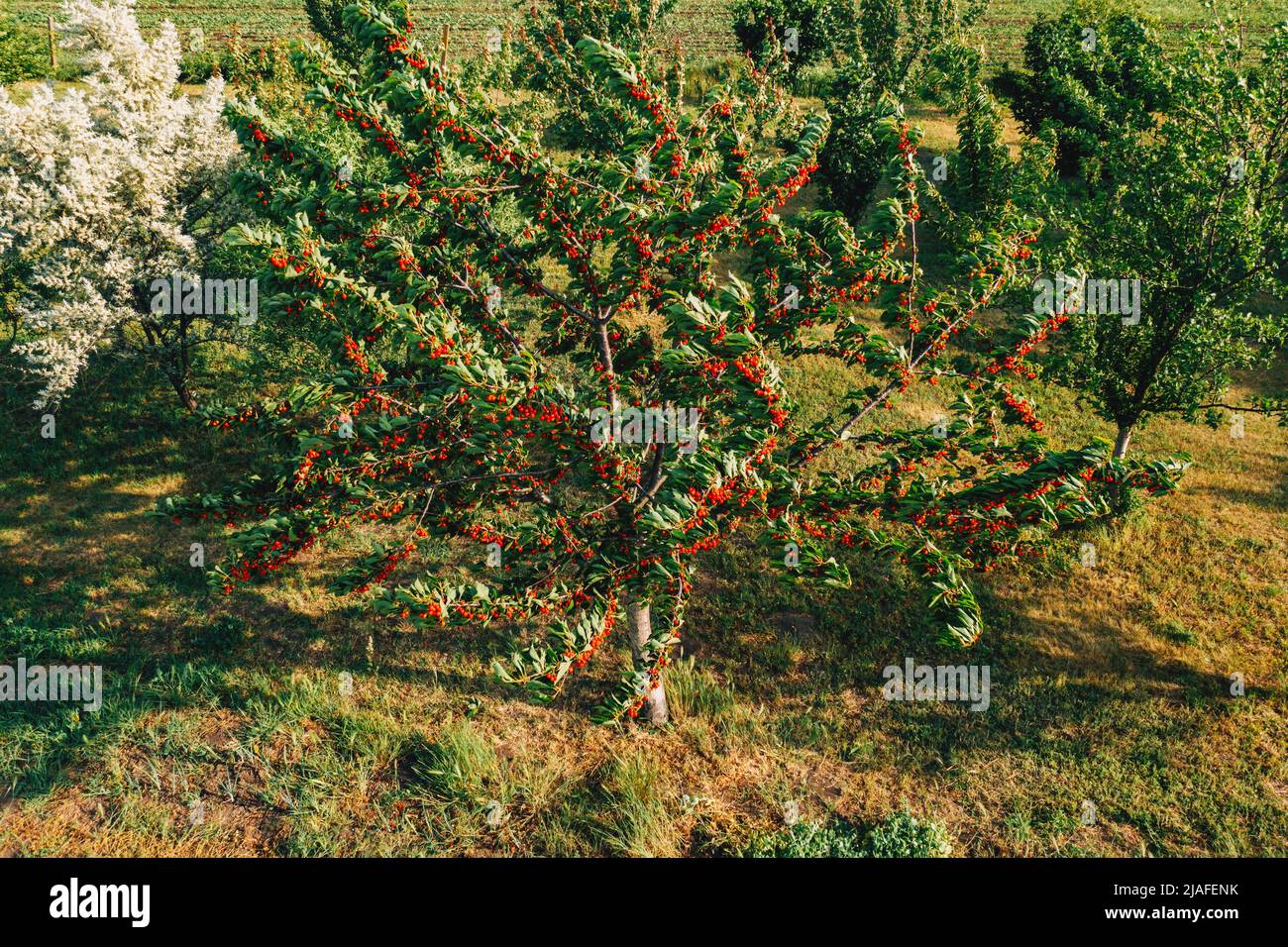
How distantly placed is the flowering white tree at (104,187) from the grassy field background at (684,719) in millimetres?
4132

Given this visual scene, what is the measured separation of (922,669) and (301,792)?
31.1ft

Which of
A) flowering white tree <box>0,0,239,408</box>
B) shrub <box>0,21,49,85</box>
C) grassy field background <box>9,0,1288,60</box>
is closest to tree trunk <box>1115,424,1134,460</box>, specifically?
flowering white tree <box>0,0,239,408</box>

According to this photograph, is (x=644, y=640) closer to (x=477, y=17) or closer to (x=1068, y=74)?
(x=1068, y=74)

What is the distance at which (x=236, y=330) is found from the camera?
15727 mm

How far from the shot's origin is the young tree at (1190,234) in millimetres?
11086

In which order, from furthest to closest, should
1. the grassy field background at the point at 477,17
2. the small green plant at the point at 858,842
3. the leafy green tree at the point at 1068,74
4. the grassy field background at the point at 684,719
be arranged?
the grassy field background at the point at 477,17, the leafy green tree at the point at 1068,74, the grassy field background at the point at 684,719, the small green plant at the point at 858,842

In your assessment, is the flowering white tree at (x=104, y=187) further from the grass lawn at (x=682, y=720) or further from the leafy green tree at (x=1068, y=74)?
the leafy green tree at (x=1068, y=74)

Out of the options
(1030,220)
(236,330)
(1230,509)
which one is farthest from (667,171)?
(1230,509)

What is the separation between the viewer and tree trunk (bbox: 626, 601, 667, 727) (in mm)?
10094

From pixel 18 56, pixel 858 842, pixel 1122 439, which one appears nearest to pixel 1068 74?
pixel 1122 439

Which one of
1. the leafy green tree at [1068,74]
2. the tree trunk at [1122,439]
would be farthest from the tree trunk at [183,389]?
the tree trunk at [1122,439]

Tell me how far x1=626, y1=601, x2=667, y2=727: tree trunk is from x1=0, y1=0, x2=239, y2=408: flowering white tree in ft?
37.5

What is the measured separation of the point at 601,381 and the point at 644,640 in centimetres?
361

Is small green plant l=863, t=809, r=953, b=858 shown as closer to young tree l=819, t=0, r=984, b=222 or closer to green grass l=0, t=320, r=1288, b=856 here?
green grass l=0, t=320, r=1288, b=856
